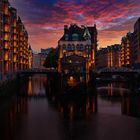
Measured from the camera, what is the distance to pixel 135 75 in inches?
4707

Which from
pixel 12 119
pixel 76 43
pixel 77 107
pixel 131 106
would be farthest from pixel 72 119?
pixel 76 43

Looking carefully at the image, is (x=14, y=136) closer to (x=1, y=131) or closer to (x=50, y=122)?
(x=1, y=131)

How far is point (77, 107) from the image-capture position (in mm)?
73875

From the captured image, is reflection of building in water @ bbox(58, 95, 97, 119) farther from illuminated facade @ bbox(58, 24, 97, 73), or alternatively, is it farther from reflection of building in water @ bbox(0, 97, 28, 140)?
illuminated facade @ bbox(58, 24, 97, 73)

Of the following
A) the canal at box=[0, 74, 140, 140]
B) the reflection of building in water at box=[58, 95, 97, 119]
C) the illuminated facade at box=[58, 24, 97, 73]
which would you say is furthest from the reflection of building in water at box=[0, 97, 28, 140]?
the illuminated facade at box=[58, 24, 97, 73]

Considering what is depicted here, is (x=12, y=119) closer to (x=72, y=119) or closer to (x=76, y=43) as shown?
(x=72, y=119)

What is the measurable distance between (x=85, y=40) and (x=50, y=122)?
107 m

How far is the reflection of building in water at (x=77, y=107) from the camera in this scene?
6466 centimetres

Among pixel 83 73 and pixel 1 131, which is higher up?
pixel 83 73

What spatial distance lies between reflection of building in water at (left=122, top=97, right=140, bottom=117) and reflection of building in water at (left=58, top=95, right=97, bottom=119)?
22.9ft

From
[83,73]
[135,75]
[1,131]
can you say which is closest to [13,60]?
[83,73]

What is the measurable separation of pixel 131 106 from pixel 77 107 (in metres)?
12.6

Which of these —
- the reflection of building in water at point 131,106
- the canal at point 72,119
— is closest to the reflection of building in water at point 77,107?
the canal at point 72,119

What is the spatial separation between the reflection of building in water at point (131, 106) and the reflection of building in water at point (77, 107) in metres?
6.97
